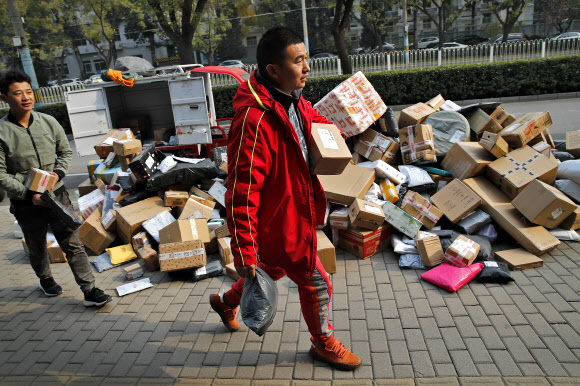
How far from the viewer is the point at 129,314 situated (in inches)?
144

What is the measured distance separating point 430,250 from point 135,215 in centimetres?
315

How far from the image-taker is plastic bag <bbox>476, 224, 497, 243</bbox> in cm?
428

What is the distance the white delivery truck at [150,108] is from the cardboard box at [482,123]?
4282 millimetres

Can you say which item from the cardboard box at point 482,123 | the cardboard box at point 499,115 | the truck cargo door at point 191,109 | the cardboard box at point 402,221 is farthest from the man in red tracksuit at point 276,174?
the truck cargo door at point 191,109

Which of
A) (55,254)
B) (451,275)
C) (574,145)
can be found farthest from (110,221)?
(574,145)

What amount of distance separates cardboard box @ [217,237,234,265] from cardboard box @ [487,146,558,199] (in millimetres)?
2941

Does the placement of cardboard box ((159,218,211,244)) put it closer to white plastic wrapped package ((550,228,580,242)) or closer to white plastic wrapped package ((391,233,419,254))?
white plastic wrapped package ((391,233,419,254))

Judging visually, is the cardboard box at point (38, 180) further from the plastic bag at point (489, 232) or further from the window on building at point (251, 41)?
the window on building at point (251, 41)

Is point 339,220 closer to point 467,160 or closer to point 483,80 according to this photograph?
point 467,160

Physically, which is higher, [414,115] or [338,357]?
[414,115]

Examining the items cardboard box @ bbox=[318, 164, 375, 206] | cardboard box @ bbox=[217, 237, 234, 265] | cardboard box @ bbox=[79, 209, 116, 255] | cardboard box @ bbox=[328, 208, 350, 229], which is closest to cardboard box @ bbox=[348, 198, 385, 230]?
cardboard box @ bbox=[328, 208, 350, 229]

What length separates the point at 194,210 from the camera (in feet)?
15.9

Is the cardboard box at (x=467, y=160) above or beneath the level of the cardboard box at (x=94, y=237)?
above

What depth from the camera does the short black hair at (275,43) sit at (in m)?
2.20
